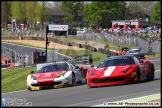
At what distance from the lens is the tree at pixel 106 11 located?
49.2 m

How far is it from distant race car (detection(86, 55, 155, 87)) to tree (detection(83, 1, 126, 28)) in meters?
33.7

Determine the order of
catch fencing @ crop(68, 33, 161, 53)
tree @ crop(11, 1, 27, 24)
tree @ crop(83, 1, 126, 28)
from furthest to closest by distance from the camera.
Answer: tree @ crop(11, 1, 27, 24) < tree @ crop(83, 1, 126, 28) < catch fencing @ crop(68, 33, 161, 53)

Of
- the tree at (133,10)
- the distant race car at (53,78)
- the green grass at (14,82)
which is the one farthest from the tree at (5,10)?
the distant race car at (53,78)

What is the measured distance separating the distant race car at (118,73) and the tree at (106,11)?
3366cm

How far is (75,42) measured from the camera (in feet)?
201

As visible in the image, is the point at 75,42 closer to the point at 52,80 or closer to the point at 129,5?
the point at 129,5

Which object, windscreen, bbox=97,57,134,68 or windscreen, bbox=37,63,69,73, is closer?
windscreen, bbox=97,57,134,68

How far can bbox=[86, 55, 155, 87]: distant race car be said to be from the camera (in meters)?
14.0

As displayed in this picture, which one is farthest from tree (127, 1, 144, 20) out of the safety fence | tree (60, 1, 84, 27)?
tree (60, 1, 84, 27)

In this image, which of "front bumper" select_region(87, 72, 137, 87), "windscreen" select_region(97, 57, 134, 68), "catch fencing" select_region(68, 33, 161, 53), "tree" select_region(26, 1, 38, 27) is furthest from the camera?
"tree" select_region(26, 1, 38, 27)

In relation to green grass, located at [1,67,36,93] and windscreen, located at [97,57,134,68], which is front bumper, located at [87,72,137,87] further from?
green grass, located at [1,67,36,93]

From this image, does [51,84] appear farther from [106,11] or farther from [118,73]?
[106,11]

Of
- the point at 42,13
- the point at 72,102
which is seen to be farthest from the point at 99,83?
the point at 42,13

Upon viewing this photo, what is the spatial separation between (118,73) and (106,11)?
35603 mm
